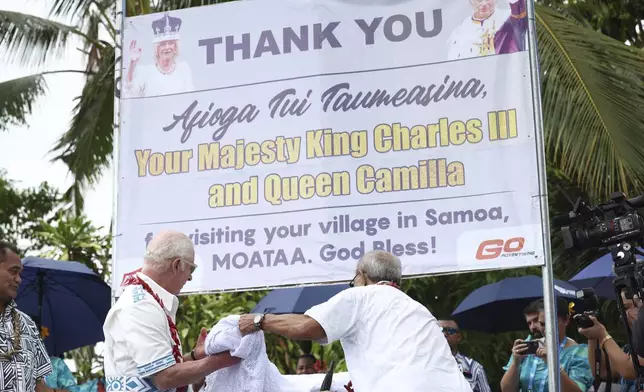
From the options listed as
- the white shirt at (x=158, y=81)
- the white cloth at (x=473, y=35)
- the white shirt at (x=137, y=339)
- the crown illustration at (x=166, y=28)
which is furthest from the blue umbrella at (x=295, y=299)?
the white shirt at (x=137, y=339)

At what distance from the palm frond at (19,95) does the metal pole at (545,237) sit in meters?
9.96

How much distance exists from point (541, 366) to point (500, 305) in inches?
74.4

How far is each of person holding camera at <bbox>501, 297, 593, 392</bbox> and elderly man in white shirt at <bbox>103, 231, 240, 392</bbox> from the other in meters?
2.84

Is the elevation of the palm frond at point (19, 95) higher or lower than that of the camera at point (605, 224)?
higher

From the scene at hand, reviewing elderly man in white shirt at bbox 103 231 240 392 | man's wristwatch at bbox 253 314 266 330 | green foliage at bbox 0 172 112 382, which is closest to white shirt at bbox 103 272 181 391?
elderly man in white shirt at bbox 103 231 240 392

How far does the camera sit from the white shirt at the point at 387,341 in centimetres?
501

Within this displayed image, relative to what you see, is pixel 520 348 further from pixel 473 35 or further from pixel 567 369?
pixel 473 35

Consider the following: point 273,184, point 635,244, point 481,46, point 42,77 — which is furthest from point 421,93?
point 42,77

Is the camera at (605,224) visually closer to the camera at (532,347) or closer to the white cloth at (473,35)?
the camera at (532,347)

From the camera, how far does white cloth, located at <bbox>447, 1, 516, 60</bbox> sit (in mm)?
6711

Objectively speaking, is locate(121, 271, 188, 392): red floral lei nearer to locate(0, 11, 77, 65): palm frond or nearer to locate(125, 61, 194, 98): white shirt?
locate(125, 61, 194, 98): white shirt

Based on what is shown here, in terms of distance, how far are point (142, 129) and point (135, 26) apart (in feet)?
2.44

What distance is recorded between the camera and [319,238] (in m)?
6.62

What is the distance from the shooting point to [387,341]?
5.09m
